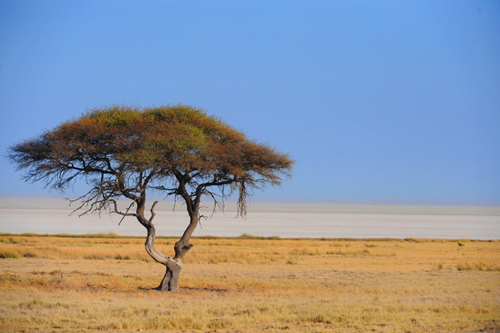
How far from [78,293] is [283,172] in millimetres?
8480

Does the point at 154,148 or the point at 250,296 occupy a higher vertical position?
the point at 154,148

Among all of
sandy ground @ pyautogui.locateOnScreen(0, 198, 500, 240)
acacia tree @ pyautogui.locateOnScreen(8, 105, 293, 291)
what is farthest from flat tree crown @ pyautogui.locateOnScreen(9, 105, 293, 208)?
sandy ground @ pyautogui.locateOnScreen(0, 198, 500, 240)

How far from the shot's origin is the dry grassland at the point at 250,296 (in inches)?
442

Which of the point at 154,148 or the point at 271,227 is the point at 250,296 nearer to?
the point at 154,148

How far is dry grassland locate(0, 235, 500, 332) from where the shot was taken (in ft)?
36.8

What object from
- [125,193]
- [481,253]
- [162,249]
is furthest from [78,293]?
[481,253]

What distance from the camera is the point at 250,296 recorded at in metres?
16.2

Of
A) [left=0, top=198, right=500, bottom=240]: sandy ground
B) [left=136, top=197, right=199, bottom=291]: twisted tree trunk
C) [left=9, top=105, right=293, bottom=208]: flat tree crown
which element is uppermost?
[left=9, top=105, right=293, bottom=208]: flat tree crown

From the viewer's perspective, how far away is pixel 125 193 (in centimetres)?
1686

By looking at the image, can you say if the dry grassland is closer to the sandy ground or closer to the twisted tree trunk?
the twisted tree trunk

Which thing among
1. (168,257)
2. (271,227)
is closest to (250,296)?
(168,257)

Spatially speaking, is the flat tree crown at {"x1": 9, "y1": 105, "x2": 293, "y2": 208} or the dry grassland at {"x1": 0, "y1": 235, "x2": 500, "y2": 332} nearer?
the dry grassland at {"x1": 0, "y1": 235, "x2": 500, "y2": 332}

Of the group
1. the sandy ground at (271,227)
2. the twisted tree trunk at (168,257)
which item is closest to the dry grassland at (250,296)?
the twisted tree trunk at (168,257)

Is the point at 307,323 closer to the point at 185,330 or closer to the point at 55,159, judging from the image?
the point at 185,330
